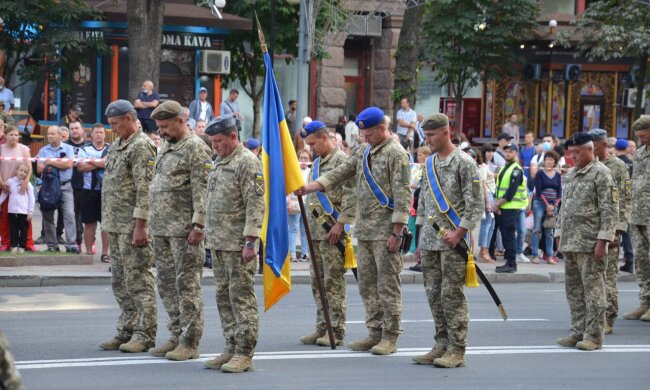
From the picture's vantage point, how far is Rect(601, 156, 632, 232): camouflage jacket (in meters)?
13.5

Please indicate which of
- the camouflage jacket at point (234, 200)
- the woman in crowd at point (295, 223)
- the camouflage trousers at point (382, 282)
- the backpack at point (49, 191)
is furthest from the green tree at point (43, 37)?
the camouflage jacket at point (234, 200)

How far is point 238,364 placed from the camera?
10.3 m

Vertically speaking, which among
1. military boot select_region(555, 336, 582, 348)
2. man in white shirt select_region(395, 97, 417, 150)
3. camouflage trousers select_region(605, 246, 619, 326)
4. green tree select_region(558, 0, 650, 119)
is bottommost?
military boot select_region(555, 336, 582, 348)

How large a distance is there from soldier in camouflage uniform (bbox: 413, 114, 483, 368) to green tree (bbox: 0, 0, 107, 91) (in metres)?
16.2

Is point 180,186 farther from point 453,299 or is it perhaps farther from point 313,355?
point 453,299

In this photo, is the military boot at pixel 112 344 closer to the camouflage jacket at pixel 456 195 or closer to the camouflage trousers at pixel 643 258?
the camouflage jacket at pixel 456 195

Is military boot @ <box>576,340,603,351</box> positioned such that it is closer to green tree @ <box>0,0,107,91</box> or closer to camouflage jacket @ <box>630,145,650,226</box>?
camouflage jacket @ <box>630,145,650,226</box>

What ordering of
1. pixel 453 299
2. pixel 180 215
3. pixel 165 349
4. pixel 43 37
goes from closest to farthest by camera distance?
pixel 453 299
pixel 180 215
pixel 165 349
pixel 43 37

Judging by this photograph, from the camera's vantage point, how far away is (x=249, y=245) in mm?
10250

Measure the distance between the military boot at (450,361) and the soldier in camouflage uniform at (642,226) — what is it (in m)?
4.19

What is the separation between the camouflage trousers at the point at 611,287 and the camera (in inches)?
519

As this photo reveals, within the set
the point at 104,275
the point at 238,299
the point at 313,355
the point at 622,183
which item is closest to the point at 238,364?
the point at 238,299

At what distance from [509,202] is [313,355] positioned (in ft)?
29.5

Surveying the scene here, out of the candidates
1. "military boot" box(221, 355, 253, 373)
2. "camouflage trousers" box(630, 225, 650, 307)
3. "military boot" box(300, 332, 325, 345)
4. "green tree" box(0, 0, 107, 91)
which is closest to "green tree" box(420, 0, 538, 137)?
"green tree" box(0, 0, 107, 91)
